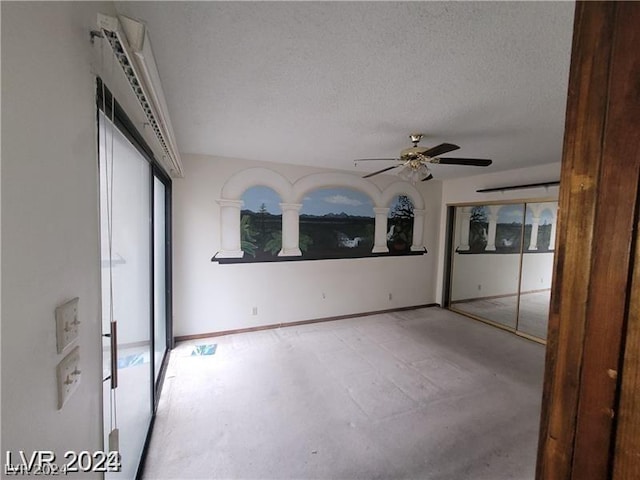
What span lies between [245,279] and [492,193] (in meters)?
3.90

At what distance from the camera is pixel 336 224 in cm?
412

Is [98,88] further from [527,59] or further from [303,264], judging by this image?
[303,264]

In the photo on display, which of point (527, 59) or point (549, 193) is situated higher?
point (527, 59)

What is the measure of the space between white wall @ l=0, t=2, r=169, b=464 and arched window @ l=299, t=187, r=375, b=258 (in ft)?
10.2

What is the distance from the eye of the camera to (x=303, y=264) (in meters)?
3.98

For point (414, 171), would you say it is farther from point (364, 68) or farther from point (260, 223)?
point (260, 223)

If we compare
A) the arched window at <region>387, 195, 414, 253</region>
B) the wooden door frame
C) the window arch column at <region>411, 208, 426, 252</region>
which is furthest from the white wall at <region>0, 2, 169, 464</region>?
the window arch column at <region>411, 208, 426, 252</region>

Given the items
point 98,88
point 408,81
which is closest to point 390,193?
point 408,81

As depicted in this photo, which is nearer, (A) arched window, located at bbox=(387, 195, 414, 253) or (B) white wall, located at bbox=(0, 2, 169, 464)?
(B) white wall, located at bbox=(0, 2, 169, 464)

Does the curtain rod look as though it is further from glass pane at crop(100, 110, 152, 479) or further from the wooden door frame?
glass pane at crop(100, 110, 152, 479)

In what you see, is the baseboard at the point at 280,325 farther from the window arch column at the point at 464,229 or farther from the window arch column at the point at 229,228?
the window arch column at the point at 464,229

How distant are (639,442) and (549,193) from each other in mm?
4133

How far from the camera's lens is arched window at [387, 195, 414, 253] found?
4.57 m

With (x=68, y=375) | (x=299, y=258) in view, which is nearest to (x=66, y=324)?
(x=68, y=375)
